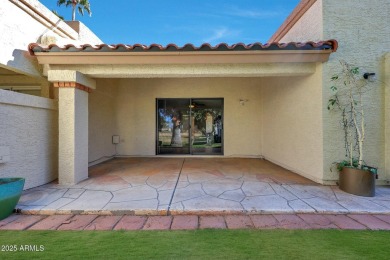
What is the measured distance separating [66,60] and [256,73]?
498 centimetres

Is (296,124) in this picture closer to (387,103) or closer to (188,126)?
(387,103)

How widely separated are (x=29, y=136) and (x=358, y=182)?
26.0 feet

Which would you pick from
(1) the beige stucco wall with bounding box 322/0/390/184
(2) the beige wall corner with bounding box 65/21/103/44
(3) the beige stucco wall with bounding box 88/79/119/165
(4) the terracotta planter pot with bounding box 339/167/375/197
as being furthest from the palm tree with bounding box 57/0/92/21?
(4) the terracotta planter pot with bounding box 339/167/375/197

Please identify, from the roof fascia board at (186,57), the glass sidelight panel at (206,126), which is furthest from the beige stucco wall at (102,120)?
the glass sidelight panel at (206,126)

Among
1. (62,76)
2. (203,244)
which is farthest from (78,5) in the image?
(203,244)

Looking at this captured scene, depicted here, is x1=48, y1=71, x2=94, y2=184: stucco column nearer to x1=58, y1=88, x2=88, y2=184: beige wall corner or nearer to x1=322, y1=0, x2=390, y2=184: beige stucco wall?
x1=58, y1=88, x2=88, y2=184: beige wall corner

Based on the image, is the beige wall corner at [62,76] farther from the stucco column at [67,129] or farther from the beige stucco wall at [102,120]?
the beige stucco wall at [102,120]

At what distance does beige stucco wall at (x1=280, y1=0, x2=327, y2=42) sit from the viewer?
17.8ft

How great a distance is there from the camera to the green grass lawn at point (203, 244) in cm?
257

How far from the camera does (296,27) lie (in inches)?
271

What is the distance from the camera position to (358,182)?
4.49 meters

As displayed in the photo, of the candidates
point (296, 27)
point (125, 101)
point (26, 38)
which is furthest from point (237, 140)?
point (26, 38)

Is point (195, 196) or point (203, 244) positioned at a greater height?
point (195, 196)

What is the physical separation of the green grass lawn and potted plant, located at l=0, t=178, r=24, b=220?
1.96ft
